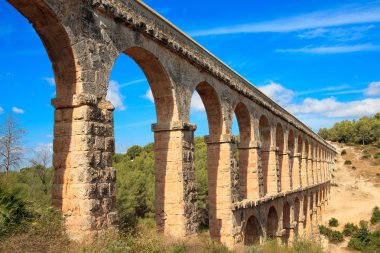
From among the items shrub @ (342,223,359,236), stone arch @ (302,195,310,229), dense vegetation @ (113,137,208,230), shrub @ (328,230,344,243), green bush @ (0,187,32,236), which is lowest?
shrub @ (328,230,344,243)

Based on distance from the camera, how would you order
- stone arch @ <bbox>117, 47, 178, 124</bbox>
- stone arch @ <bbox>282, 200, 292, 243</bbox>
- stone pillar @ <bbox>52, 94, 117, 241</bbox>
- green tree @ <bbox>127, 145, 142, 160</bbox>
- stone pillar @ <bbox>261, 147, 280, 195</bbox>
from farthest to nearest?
green tree @ <bbox>127, 145, 142, 160</bbox> < stone arch @ <bbox>282, 200, 292, 243</bbox> < stone pillar @ <bbox>261, 147, 280, 195</bbox> < stone arch @ <bbox>117, 47, 178, 124</bbox> < stone pillar @ <bbox>52, 94, 117, 241</bbox>

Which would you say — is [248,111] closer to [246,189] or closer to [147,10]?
[246,189]

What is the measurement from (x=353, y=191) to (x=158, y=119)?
116 ft

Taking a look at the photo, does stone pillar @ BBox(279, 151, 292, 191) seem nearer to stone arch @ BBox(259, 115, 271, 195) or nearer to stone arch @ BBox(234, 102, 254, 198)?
stone arch @ BBox(259, 115, 271, 195)

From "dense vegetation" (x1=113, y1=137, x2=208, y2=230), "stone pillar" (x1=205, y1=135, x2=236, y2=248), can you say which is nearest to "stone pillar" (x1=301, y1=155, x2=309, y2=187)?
"dense vegetation" (x1=113, y1=137, x2=208, y2=230)

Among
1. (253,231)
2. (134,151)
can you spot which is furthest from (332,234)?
(134,151)

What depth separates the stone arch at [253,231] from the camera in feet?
43.0

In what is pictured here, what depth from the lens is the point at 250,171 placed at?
13836 millimetres

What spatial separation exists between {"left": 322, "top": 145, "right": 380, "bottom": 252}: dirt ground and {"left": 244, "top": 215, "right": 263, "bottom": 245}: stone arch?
1058cm

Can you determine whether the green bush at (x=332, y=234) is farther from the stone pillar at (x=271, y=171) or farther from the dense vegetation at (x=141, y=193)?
the stone pillar at (x=271, y=171)

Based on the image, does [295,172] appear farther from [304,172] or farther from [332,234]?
[332,234]

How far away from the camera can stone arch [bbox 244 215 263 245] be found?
13.1 meters

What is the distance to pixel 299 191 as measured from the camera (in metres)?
21.0

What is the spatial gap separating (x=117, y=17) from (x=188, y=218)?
181 inches
